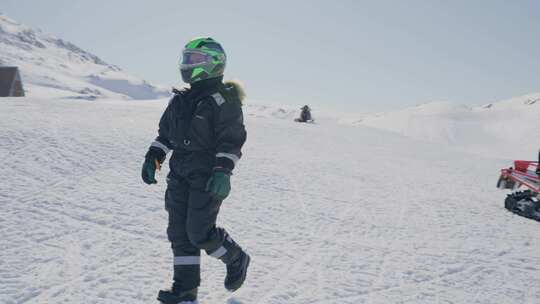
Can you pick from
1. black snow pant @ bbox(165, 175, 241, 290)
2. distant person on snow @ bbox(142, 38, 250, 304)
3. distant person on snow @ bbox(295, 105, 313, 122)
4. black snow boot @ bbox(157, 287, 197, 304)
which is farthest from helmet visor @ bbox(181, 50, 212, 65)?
distant person on snow @ bbox(295, 105, 313, 122)

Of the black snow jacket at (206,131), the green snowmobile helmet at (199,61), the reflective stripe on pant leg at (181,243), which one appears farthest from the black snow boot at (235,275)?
the green snowmobile helmet at (199,61)

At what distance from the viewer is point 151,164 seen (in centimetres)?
322

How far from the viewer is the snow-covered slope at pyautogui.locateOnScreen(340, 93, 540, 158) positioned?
58969 mm

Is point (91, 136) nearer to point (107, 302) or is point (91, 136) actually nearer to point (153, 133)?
point (153, 133)

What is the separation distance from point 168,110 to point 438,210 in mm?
5502

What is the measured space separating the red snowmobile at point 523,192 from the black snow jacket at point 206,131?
21.3 feet

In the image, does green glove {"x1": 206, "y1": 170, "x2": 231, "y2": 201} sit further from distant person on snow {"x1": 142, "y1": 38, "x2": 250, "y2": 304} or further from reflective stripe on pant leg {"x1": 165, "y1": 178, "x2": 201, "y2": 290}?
reflective stripe on pant leg {"x1": 165, "y1": 178, "x2": 201, "y2": 290}

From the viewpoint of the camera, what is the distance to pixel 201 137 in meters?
2.95

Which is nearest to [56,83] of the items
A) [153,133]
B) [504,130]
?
[504,130]

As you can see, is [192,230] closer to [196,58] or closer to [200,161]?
[200,161]

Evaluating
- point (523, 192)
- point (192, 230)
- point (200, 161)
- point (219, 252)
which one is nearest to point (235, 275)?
point (219, 252)

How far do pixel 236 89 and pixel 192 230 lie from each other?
3.79 ft

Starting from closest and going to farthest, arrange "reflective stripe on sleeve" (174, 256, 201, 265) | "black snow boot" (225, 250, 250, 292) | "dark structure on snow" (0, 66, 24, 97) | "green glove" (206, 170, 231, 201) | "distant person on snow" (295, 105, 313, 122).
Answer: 1. "green glove" (206, 170, 231, 201)
2. "reflective stripe on sleeve" (174, 256, 201, 265)
3. "black snow boot" (225, 250, 250, 292)
4. "distant person on snow" (295, 105, 313, 122)
5. "dark structure on snow" (0, 66, 24, 97)

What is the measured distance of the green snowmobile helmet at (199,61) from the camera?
10.1ft
